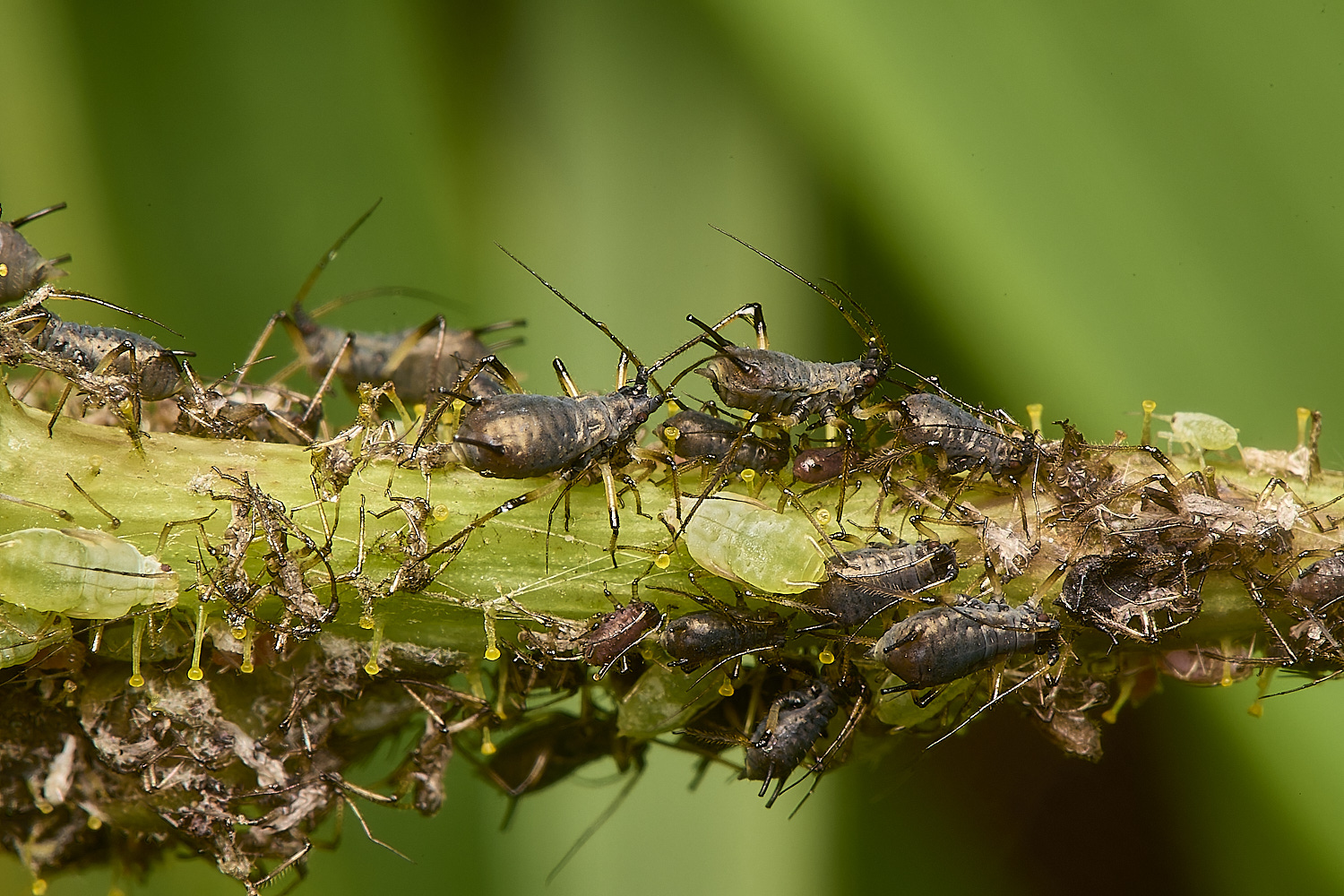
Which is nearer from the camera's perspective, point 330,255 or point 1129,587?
point 1129,587

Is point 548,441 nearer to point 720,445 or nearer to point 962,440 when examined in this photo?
point 720,445

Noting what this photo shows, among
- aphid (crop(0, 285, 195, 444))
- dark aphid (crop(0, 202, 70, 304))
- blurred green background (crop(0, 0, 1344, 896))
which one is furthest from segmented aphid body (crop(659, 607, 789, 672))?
dark aphid (crop(0, 202, 70, 304))

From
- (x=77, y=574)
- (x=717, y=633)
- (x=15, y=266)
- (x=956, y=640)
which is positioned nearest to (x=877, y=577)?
(x=956, y=640)

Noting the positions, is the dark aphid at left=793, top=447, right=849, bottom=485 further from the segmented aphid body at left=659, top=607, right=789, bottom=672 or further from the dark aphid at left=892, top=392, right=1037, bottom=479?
the segmented aphid body at left=659, top=607, right=789, bottom=672

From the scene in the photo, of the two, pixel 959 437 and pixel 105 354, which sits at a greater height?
pixel 959 437

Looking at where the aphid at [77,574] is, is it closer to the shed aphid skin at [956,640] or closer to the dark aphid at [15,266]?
the dark aphid at [15,266]

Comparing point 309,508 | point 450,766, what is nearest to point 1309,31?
point 309,508

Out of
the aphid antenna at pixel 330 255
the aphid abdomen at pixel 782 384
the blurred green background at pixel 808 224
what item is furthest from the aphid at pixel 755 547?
the aphid antenna at pixel 330 255
